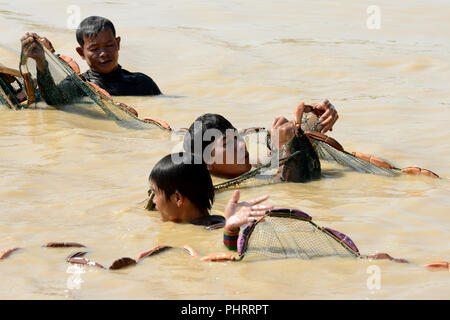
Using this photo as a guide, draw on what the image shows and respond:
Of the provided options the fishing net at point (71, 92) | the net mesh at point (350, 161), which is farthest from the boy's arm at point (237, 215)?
the fishing net at point (71, 92)

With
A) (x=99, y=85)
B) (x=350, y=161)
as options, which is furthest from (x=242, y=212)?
(x=99, y=85)

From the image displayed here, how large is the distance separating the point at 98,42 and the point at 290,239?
188 inches

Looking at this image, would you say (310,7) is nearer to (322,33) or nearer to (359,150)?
(322,33)

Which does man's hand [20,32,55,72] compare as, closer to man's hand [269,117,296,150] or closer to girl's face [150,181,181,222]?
man's hand [269,117,296,150]

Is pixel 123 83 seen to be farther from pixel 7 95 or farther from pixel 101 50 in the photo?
pixel 7 95

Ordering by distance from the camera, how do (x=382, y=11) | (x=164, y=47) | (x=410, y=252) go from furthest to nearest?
(x=382, y=11) < (x=164, y=47) < (x=410, y=252)

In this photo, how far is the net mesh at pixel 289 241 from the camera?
157 inches

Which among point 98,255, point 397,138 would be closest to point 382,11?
point 397,138

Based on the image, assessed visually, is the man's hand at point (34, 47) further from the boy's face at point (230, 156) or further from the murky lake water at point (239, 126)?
the boy's face at point (230, 156)

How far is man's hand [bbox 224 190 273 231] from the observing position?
12.9 feet

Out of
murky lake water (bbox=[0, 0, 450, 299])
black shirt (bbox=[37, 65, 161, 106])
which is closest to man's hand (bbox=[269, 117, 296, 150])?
murky lake water (bbox=[0, 0, 450, 299])

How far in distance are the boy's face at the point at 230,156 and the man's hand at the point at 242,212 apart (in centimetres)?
152
